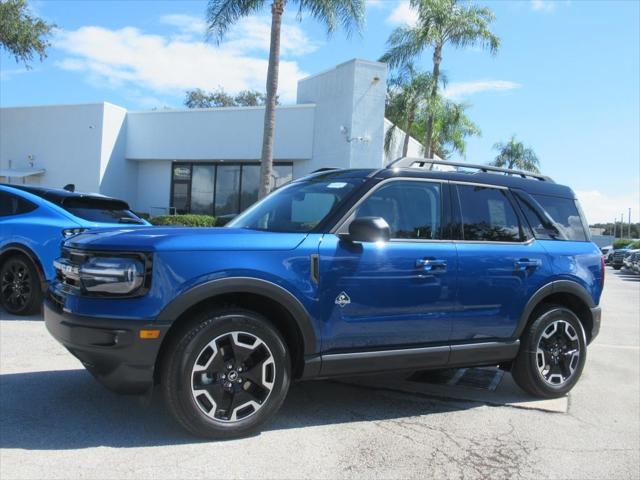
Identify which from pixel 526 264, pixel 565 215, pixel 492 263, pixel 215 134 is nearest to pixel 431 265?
pixel 492 263

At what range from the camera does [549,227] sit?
5.18m

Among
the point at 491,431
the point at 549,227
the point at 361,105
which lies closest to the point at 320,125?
the point at 361,105

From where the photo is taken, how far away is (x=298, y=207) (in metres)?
4.45

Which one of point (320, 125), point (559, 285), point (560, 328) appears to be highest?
point (320, 125)

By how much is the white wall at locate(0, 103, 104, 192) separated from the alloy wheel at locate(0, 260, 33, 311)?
17.1 m

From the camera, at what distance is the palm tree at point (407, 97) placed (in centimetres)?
2278

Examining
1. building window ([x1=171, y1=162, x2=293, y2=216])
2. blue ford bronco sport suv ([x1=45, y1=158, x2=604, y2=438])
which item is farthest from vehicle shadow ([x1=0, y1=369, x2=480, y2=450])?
building window ([x1=171, y1=162, x2=293, y2=216])

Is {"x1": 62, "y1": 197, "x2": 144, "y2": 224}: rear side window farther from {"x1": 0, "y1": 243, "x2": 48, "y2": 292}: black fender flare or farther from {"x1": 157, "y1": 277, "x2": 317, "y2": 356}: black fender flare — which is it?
{"x1": 157, "y1": 277, "x2": 317, "y2": 356}: black fender flare

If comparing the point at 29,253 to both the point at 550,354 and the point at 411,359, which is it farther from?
the point at 550,354

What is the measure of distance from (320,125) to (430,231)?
16.5m

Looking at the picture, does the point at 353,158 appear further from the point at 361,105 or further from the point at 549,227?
the point at 549,227

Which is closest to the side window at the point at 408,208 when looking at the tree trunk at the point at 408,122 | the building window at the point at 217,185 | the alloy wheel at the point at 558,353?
the alloy wheel at the point at 558,353

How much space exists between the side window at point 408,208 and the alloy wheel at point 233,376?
123 centimetres

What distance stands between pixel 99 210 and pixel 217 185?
15921 mm
